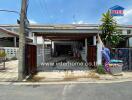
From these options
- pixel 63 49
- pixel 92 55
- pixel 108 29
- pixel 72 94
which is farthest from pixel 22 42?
pixel 63 49

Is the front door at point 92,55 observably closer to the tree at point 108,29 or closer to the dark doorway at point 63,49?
the tree at point 108,29

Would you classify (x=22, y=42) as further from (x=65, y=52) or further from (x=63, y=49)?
(x=65, y=52)

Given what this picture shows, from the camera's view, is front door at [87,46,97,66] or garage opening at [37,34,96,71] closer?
front door at [87,46,97,66]

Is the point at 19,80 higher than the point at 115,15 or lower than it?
lower

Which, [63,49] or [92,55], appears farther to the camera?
[63,49]

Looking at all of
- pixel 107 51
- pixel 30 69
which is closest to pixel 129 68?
pixel 107 51

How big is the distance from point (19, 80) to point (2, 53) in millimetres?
8720

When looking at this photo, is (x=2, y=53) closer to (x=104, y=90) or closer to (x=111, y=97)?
(x=104, y=90)

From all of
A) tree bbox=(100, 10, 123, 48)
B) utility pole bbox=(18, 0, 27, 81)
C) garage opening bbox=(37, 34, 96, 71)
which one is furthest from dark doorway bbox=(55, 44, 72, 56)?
utility pole bbox=(18, 0, 27, 81)

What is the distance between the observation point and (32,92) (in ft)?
36.3

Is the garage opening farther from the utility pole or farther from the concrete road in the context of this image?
the concrete road

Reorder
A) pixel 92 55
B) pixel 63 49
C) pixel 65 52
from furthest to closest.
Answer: pixel 65 52
pixel 63 49
pixel 92 55

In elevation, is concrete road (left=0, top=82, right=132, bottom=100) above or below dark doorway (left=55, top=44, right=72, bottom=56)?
below

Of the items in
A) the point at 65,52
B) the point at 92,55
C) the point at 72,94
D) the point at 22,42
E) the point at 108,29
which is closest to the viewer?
the point at 72,94
